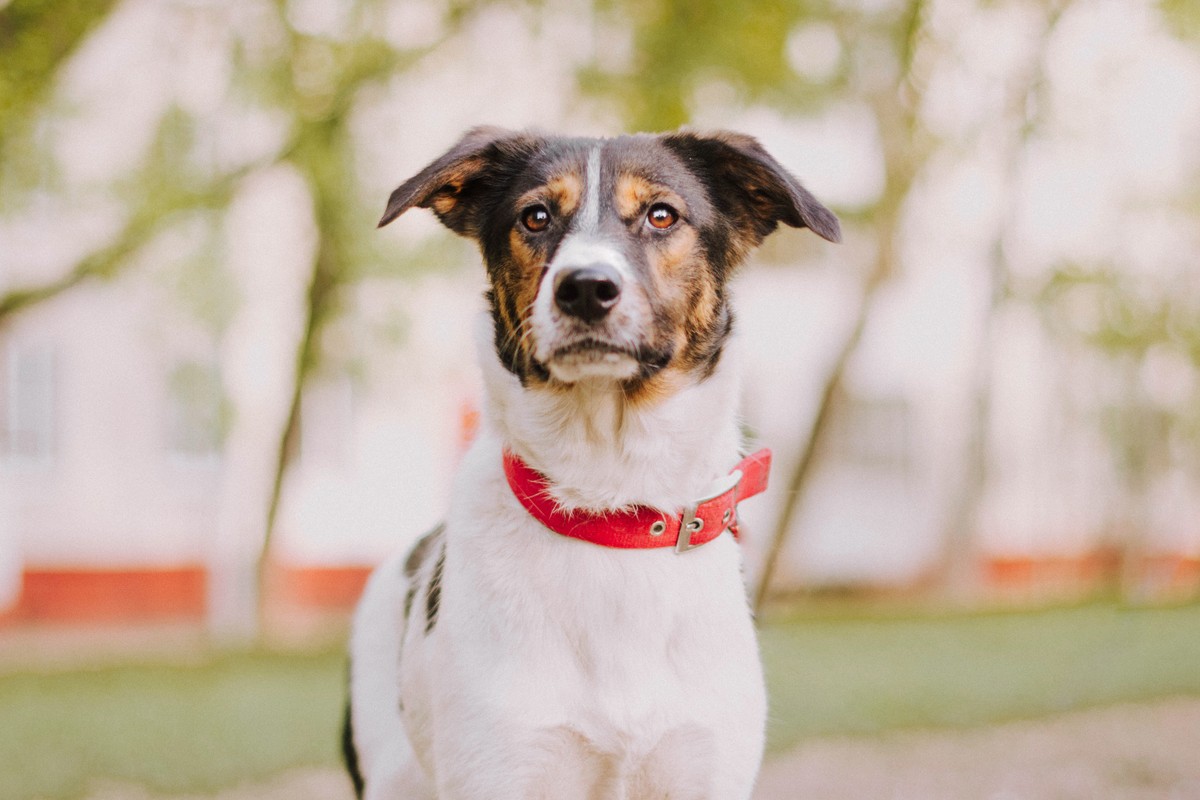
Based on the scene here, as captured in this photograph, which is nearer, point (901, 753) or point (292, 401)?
point (901, 753)

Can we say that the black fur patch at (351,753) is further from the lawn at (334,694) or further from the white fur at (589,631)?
the lawn at (334,694)

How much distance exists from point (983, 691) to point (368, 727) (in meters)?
6.45

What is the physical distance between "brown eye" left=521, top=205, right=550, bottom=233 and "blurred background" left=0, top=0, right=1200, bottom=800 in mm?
281

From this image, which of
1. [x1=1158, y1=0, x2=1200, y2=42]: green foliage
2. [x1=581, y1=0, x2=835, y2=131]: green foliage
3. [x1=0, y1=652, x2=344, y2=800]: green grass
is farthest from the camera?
[x1=1158, y1=0, x2=1200, y2=42]: green foliage

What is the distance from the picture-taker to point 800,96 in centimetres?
1333

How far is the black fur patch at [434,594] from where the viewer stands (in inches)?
134

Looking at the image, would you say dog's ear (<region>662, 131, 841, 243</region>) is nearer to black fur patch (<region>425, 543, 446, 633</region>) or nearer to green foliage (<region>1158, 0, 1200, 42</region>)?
black fur patch (<region>425, 543, 446, 633</region>)

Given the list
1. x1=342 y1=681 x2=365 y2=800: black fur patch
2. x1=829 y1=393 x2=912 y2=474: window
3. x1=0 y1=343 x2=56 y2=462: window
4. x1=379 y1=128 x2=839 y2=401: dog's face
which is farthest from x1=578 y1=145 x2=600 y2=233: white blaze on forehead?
x1=829 y1=393 x2=912 y2=474: window

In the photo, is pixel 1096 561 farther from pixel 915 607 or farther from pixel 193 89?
pixel 193 89

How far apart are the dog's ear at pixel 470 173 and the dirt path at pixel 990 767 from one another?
348cm

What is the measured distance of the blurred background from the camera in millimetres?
8914

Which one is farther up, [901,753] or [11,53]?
[11,53]

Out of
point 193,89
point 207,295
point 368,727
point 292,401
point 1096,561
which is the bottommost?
point 1096,561

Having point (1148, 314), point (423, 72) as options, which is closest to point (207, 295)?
point (423, 72)
